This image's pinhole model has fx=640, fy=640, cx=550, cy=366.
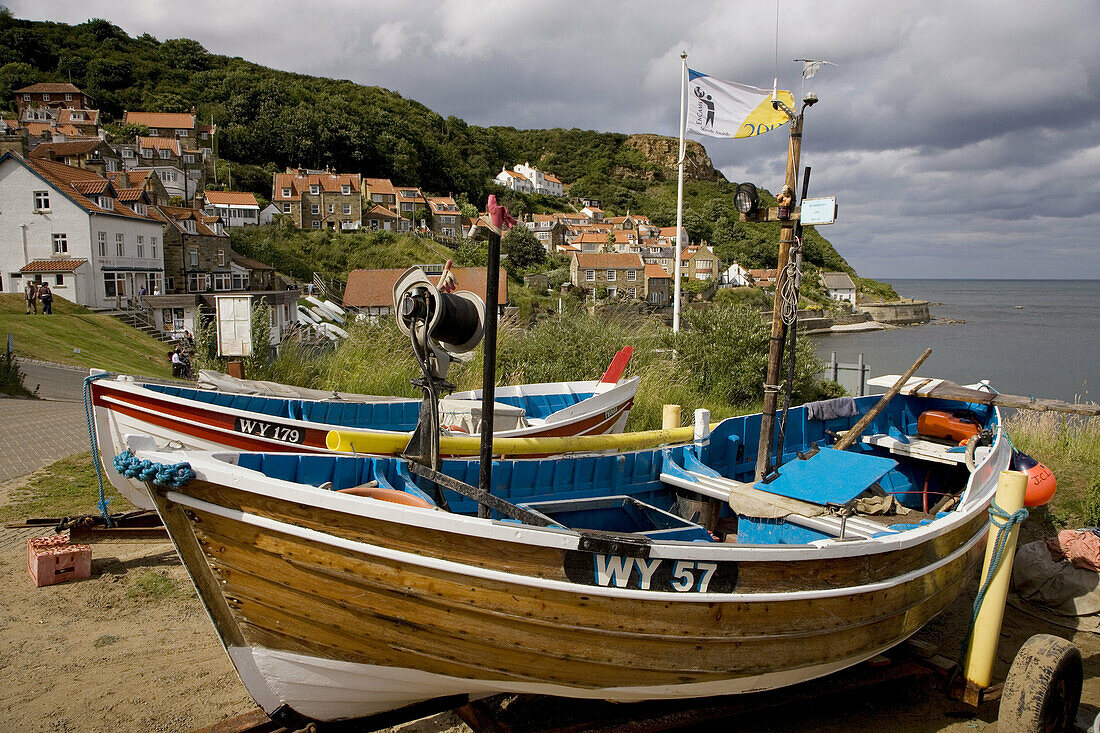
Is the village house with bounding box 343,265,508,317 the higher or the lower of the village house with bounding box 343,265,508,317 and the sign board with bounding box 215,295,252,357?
the higher

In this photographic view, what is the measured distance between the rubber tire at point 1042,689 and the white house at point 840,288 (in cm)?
9507

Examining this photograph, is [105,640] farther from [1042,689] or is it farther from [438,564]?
[1042,689]

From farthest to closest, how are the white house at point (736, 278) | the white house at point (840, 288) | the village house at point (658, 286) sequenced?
the white house at point (840, 288) < the white house at point (736, 278) < the village house at point (658, 286)

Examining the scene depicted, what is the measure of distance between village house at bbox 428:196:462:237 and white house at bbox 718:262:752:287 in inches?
1448

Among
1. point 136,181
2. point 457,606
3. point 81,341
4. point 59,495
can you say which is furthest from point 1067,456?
point 136,181

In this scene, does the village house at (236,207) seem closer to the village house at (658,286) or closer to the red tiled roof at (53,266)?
the red tiled roof at (53,266)

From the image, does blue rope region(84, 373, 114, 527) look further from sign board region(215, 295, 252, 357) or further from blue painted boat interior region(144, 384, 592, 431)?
sign board region(215, 295, 252, 357)

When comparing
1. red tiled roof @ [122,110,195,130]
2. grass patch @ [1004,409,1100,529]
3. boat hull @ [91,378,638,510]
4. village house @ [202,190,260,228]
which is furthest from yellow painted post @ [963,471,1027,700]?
red tiled roof @ [122,110,195,130]

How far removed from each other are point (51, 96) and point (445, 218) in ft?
178

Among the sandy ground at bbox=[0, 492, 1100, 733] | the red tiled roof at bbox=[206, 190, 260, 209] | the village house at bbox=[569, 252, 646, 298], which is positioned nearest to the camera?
the sandy ground at bbox=[0, 492, 1100, 733]

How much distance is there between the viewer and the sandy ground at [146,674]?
13.4 ft

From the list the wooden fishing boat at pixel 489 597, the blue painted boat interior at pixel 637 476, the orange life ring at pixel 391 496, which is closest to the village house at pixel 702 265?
the blue painted boat interior at pixel 637 476

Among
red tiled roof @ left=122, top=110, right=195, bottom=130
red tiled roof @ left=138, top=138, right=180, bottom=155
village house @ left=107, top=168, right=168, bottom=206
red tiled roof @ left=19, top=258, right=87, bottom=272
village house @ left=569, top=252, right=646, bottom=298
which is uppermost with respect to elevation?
red tiled roof @ left=122, top=110, right=195, bottom=130

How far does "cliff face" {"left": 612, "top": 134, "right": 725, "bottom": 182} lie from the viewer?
16050cm
